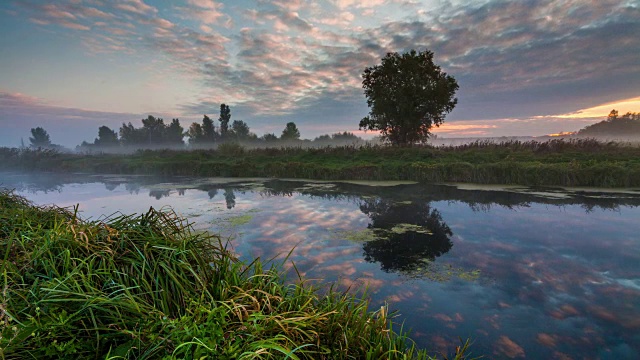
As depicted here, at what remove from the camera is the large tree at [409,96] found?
→ 24.8 meters

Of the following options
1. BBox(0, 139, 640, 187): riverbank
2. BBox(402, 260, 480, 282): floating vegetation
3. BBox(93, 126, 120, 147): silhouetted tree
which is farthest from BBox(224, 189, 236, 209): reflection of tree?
BBox(93, 126, 120, 147): silhouetted tree

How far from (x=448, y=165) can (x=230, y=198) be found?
36.9ft

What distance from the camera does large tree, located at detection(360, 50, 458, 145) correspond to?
24766 millimetres

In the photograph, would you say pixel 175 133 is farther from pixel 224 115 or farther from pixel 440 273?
pixel 440 273

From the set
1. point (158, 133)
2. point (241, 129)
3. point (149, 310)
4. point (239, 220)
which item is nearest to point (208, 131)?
point (241, 129)

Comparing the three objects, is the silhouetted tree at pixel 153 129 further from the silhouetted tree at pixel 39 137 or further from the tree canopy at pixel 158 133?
the silhouetted tree at pixel 39 137

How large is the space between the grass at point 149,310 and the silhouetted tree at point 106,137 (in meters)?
Result: 110

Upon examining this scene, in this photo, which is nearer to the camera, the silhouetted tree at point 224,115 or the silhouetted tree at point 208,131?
the silhouetted tree at point 224,115

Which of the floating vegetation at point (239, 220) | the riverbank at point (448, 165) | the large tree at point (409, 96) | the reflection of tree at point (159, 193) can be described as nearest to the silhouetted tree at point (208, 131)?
the riverbank at point (448, 165)

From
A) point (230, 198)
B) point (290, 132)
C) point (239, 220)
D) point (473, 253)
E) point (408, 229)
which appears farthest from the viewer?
point (290, 132)

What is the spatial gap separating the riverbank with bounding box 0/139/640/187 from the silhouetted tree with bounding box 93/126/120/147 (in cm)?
7846

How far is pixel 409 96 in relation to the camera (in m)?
24.9

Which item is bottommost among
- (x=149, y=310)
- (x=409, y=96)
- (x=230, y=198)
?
(x=230, y=198)

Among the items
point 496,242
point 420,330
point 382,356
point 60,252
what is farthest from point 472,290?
point 60,252
